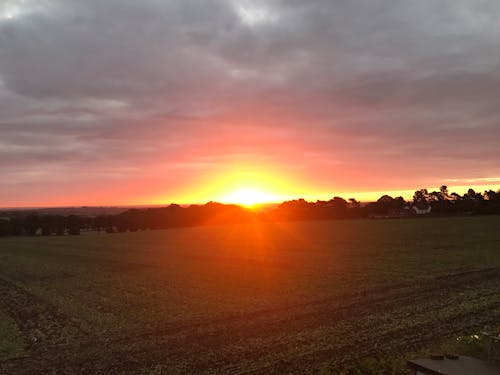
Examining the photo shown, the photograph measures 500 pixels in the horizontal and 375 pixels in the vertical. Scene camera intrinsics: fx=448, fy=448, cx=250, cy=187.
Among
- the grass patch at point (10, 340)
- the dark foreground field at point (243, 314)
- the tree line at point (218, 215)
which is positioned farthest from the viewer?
the tree line at point (218, 215)

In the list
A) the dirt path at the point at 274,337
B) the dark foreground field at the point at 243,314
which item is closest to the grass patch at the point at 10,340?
the dark foreground field at the point at 243,314

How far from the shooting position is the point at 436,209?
135625 millimetres

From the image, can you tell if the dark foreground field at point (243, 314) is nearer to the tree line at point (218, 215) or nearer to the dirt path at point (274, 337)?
the dirt path at point (274, 337)

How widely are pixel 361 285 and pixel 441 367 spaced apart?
20.3 meters

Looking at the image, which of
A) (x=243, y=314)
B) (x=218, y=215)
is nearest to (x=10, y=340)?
(x=243, y=314)

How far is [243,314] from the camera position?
2130cm

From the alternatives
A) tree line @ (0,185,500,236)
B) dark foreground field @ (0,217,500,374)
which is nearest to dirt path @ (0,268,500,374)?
dark foreground field @ (0,217,500,374)

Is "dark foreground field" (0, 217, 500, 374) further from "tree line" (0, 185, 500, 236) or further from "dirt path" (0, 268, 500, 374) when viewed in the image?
"tree line" (0, 185, 500, 236)

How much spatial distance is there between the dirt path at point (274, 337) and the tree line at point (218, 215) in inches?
4447

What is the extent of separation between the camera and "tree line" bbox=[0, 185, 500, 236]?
131m

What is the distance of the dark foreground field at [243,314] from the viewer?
1516 cm

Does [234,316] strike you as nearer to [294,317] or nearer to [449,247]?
[294,317]

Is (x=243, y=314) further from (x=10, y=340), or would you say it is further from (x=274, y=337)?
(x=10, y=340)

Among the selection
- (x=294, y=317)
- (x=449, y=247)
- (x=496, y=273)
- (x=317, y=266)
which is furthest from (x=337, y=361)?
(x=449, y=247)
